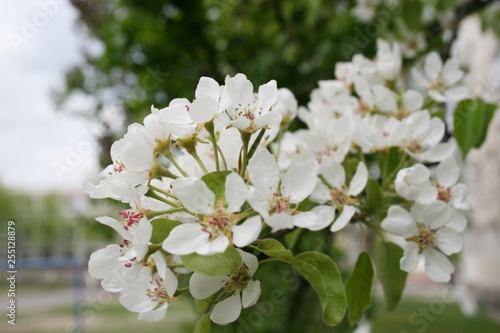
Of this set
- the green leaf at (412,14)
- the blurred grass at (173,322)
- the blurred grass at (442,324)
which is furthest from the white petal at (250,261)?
the blurred grass at (442,324)

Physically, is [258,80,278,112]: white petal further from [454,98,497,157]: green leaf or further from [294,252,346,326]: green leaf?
[454,98,497,157]: green leaf

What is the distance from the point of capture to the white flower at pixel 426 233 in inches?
23.9

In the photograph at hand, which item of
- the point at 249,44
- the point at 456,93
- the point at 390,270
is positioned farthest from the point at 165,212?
the point at 249,44

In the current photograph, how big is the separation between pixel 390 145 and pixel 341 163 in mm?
67

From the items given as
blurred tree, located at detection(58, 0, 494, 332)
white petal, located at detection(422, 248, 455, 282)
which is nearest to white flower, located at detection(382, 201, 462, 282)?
white petal, located at detection(422, 248, 455, 282)

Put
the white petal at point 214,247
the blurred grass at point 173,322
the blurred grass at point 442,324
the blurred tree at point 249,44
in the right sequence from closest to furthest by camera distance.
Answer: the white petal at point 214,247 → the blurred tree at point 249,44 → the blurred grass at point 442,324 → the blurred grass at point 173,322

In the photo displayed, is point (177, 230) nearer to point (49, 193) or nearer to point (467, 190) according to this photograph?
point (467, 190)

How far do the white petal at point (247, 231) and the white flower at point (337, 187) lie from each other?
203mm

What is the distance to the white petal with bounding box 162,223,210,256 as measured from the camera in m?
0.45

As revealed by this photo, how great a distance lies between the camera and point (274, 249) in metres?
0.49

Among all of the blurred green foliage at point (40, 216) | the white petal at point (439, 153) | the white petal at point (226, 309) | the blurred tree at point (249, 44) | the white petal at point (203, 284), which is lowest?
the white petal at point (226, 309)

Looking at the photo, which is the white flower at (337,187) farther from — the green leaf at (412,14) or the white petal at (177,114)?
the green leaf at (412,14)

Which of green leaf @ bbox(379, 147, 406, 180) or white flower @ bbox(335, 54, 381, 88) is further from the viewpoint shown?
white flower @ bbox(335, 54, 381, 88)

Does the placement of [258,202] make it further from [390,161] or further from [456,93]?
[456,93]
